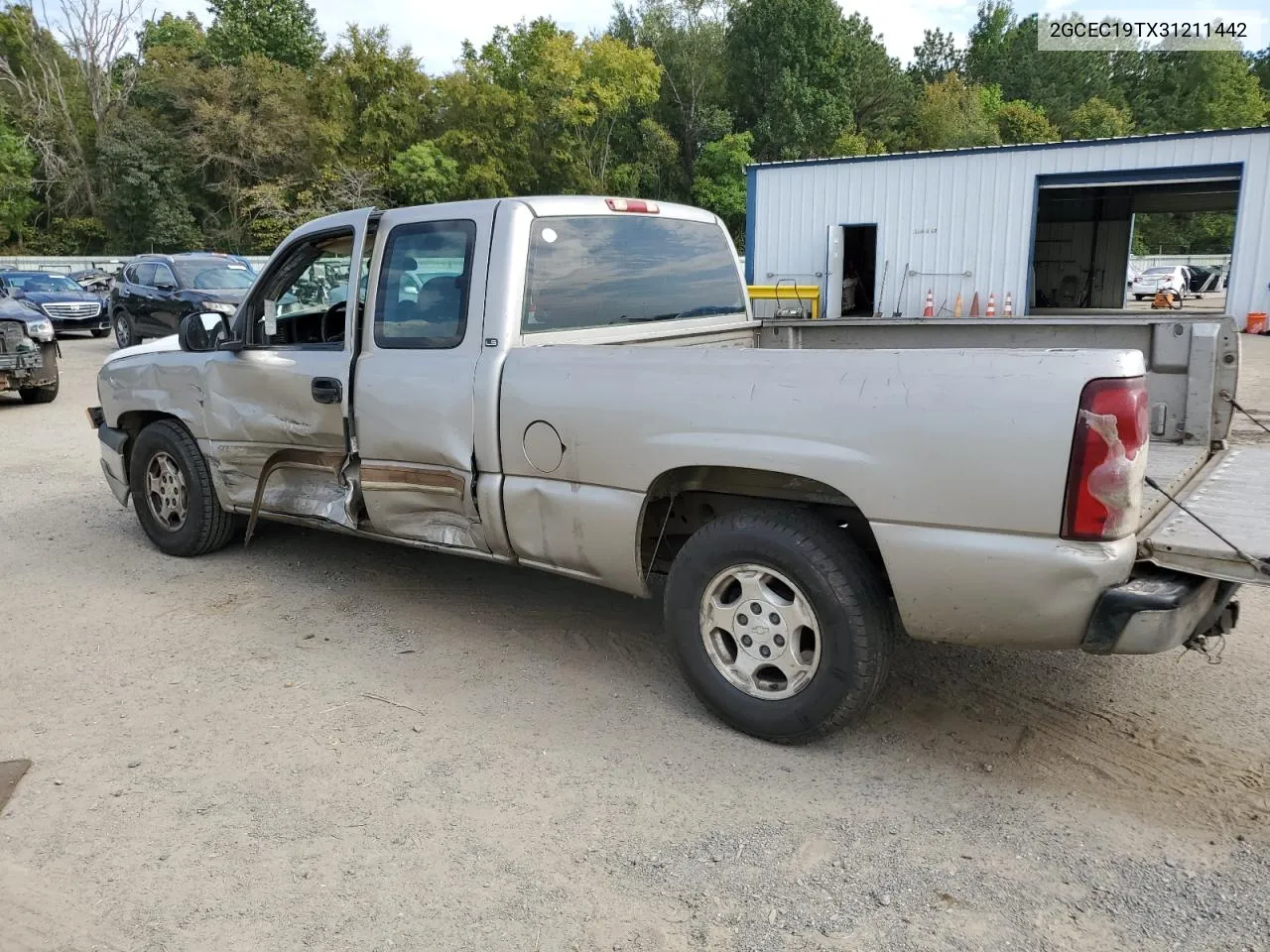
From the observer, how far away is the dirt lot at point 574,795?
2.70m

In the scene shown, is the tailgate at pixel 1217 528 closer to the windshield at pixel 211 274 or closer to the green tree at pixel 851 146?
the windshield at pixel 211 274

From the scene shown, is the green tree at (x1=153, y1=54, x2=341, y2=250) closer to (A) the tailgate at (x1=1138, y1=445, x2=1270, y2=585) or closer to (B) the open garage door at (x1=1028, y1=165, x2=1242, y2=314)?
(B) the open garage door at (x1=1028, y1=165, x2=1242, y2=314)

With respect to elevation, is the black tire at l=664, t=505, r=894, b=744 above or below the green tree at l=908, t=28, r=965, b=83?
below

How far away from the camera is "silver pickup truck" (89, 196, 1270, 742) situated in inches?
113

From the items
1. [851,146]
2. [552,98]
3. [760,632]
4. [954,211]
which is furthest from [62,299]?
[851,146]

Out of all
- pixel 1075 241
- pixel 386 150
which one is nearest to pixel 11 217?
pixel 386 150

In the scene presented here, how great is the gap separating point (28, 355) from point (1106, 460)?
Answer: 13.2m

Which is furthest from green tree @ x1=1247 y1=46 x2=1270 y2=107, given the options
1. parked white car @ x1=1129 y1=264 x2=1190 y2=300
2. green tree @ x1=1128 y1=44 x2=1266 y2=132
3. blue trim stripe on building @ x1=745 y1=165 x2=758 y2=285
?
blue trim stripe on building @ x1=745 y1=165 x2=758 y2=285

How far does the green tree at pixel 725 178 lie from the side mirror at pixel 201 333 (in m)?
46.0

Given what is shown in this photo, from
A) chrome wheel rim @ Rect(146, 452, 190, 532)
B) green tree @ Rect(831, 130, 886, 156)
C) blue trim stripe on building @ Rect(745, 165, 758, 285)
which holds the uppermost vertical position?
green tree @ Rect(831, 130, 886, 156)

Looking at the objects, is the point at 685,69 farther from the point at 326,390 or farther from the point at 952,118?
the point at 326,390

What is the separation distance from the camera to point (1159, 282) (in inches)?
1335

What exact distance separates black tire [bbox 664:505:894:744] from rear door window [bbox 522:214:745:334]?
130 centimetres

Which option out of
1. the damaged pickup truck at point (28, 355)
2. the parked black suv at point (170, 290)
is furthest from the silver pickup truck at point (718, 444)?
the parked black suv at point (170, 290)
